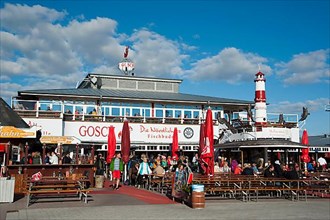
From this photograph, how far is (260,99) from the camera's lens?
29016 millimetres

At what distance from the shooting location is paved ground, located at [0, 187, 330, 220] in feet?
33.2

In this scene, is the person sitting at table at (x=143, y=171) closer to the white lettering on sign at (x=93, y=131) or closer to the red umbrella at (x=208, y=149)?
the red umbrella at (x=208, y=149)

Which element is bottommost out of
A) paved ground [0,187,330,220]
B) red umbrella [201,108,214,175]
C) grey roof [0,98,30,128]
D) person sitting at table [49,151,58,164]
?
paved ground [0,187,330,220]

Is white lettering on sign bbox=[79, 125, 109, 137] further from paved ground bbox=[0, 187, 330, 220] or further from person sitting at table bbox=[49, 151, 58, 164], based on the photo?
paved ground bbox=[0, 187, 330, 220]

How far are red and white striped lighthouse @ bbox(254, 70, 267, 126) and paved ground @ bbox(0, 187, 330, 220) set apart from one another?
48.4ft

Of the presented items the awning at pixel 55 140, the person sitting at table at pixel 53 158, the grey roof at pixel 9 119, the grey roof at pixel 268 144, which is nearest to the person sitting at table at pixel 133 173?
the awning at pixel 55 140

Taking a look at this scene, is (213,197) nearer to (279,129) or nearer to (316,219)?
(316,219)

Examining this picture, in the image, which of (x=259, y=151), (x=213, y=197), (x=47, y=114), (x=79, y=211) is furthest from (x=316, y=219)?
(x=47, y=114)

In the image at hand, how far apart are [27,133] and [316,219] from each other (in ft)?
38.0

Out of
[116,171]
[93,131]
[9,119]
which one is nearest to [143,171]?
[116,171]

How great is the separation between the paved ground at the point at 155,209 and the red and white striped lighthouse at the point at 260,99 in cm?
1477

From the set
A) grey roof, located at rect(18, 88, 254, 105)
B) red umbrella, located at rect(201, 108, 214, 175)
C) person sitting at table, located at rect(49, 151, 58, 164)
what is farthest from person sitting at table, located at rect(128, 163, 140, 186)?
grey roof, located at rect(18, 88, 254, 105)

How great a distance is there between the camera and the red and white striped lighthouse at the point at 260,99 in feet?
93.6

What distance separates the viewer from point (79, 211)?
35.6ft
